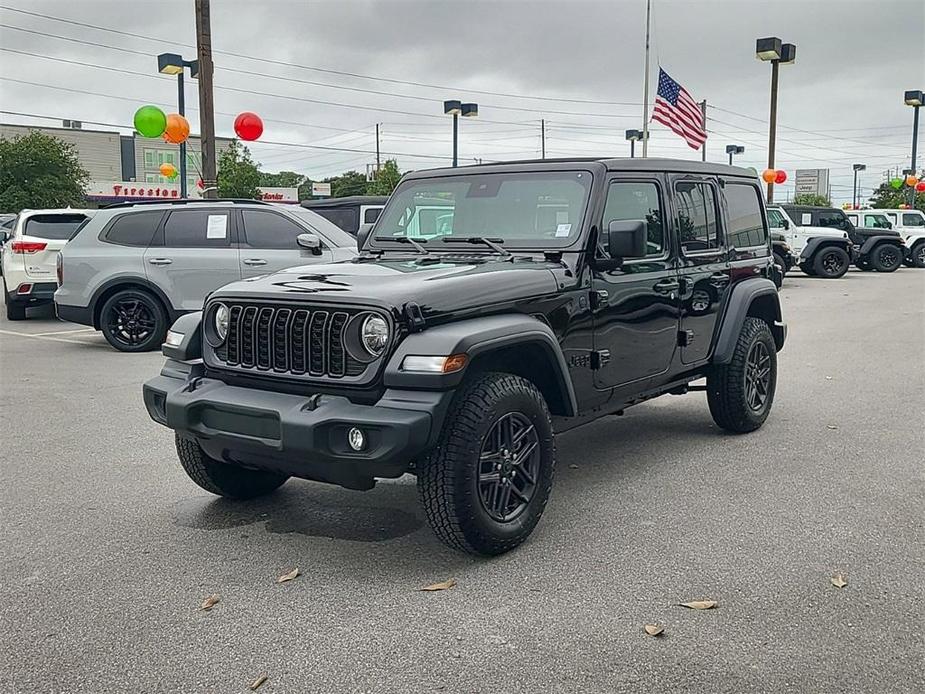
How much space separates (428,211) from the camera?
570cm

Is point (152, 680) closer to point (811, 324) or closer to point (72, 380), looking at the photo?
point (72, 380)

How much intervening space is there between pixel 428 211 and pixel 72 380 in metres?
5.07

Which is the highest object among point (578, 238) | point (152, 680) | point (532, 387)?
point (578, 238)

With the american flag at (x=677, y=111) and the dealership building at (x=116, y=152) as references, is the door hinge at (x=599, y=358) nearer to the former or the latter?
the american flag at (x=677, y=111)

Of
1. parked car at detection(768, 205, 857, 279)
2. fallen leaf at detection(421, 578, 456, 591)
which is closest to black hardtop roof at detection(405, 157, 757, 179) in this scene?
fallen leaf at detection(421, 578, 456, 591)

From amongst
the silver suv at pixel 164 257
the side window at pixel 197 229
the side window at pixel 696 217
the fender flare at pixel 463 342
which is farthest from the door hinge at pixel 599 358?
the side window at pixel 197 229

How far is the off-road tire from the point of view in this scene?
493 centimetres

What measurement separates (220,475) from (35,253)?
983 centimetres

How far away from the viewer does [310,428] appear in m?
3.88

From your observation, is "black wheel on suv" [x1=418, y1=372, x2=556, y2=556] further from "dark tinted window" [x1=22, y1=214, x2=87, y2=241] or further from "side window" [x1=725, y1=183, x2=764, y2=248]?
"dark tinted window" [x1=22, y1=214, x2=87, y2=241]

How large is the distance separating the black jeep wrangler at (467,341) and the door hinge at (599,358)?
2 centimetres

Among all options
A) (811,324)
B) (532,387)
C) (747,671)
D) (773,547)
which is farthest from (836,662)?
(811,324)

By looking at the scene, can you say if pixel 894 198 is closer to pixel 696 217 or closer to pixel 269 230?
pixel 269 230

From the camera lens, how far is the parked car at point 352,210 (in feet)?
49.4
